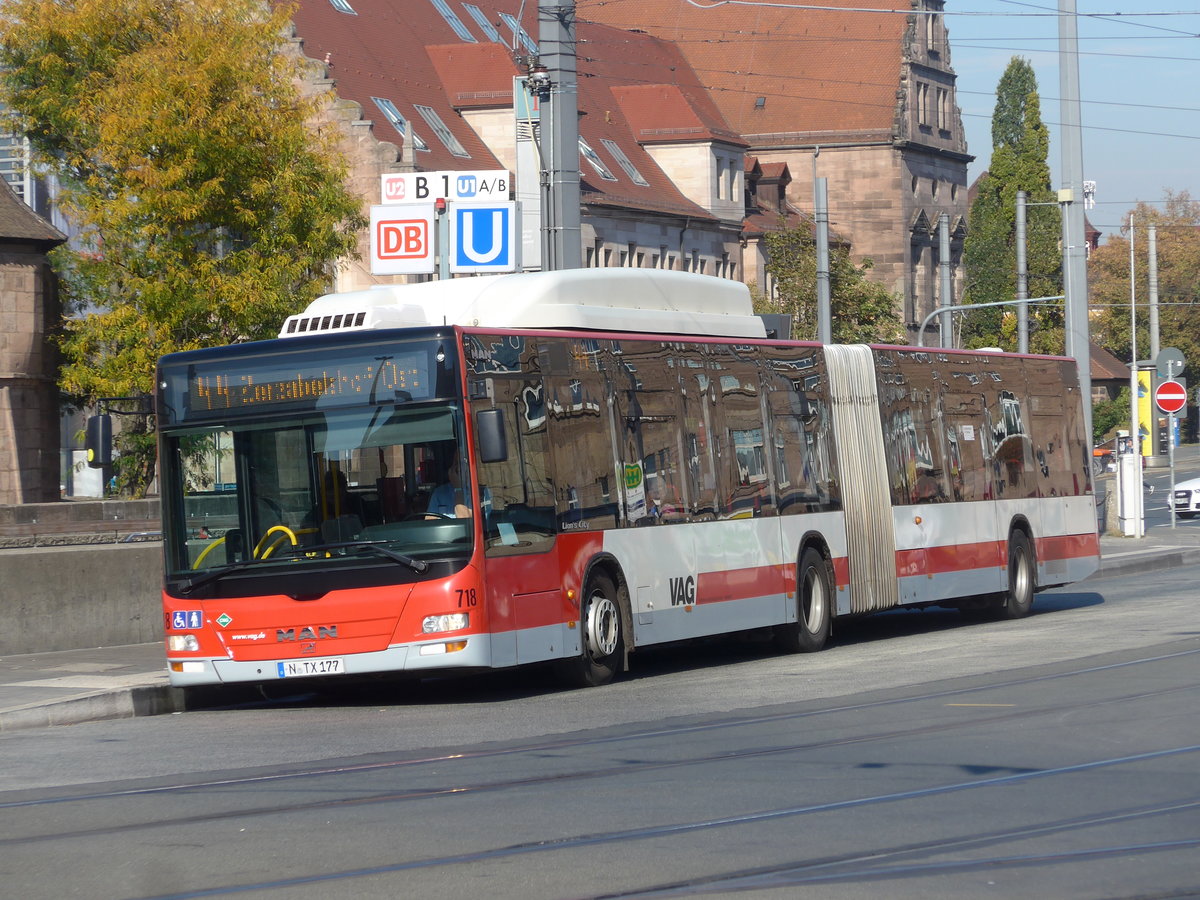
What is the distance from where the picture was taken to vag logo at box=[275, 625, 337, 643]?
13.8 metres

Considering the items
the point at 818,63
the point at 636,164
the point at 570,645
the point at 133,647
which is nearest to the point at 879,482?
the point at 570,645

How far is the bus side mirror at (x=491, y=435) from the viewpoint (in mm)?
13430

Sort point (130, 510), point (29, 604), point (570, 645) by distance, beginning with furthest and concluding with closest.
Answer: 1. point (130, 510)
2. point (29, 604)
3. point (570, 645)

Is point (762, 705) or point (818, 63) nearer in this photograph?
point (762, 705)

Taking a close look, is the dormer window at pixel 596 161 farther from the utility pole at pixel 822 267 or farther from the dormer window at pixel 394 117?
the utility pole at pixel 822 267

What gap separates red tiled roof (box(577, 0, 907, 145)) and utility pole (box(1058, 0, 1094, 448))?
59.6 meters

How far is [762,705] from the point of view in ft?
43.4

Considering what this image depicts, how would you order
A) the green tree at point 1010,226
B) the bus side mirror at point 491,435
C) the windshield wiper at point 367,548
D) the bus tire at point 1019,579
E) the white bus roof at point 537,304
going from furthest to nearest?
the green tree at point 1010,226 < the bus tire at point 1019,579 < the white bus roof at point 537,304 < the windshield wiper at point 367,548 < the bus side mirror at point 491,435

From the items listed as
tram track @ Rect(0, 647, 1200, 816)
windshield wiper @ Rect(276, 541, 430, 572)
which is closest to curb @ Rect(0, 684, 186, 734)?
windshield wiper @ Rect(276, 541, 430, 572)

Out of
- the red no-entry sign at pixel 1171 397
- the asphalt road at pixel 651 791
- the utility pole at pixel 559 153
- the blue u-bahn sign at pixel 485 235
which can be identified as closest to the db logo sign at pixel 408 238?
the blue u-bahn sign at pixel 485 235

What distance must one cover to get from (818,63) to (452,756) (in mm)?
81759

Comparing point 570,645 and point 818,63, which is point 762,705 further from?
point 818,63

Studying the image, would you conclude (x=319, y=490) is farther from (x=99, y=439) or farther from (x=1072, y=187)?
(x=1072, y=187)

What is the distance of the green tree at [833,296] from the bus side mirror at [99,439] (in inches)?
1376
